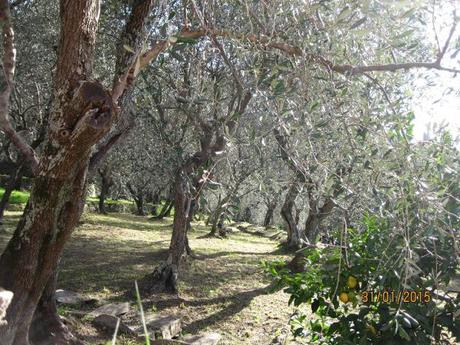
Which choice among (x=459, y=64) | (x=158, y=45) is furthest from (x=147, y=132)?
(x=459, y=64)

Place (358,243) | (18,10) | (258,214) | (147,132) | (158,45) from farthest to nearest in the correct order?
(258,214)
(147,132)
(18,10)
(358,243)
(158,45)

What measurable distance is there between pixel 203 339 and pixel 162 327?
53 centimetres

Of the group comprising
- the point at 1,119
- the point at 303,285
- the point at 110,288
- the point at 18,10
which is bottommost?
the point at 110,288

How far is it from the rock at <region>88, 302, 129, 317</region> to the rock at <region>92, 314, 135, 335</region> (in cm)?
21

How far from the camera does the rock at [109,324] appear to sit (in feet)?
18.7

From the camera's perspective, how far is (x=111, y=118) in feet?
8.58

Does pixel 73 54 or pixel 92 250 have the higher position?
pixel 73 54

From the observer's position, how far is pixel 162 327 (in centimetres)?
593

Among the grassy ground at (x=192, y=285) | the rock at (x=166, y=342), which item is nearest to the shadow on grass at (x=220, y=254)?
the grassy ground at (x=192, y=285)

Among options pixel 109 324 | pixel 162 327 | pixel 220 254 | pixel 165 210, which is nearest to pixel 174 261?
pixel 162 327

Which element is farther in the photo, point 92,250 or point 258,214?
point 258,214

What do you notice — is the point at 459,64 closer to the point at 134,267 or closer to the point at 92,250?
the point at 134,267

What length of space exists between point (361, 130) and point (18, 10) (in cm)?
870

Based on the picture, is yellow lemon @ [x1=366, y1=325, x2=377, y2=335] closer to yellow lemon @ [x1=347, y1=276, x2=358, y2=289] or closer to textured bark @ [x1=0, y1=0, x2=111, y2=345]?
yellow lemon @ [x1=347, y1=276, x2=358, y2=289]
